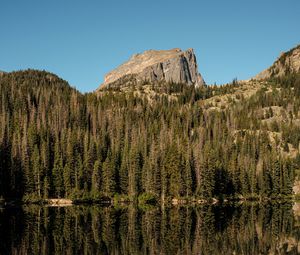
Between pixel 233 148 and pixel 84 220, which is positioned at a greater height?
pixel 233 148

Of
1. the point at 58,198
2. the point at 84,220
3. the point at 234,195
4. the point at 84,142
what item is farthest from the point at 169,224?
the point at 84,142

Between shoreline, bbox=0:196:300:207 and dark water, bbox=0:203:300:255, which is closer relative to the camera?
dark water, bbox=0:203:300:255

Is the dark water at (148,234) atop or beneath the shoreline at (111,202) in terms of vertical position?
beneath

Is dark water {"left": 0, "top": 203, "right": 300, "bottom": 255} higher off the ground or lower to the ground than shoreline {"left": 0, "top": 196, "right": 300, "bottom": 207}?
lower

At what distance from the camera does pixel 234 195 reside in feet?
471

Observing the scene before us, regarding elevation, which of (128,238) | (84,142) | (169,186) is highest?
(84,142)

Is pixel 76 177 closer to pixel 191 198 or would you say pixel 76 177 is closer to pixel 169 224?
pixel 191 198

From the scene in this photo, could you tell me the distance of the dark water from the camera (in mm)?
52875

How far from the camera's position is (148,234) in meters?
64.6

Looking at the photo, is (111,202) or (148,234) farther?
(111,202)

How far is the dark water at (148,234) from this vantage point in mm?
52875

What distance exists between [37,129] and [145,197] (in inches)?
2031

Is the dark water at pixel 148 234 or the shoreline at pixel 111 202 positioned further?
the shoreline at pixel 111 202

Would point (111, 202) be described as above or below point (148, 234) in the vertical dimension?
above
